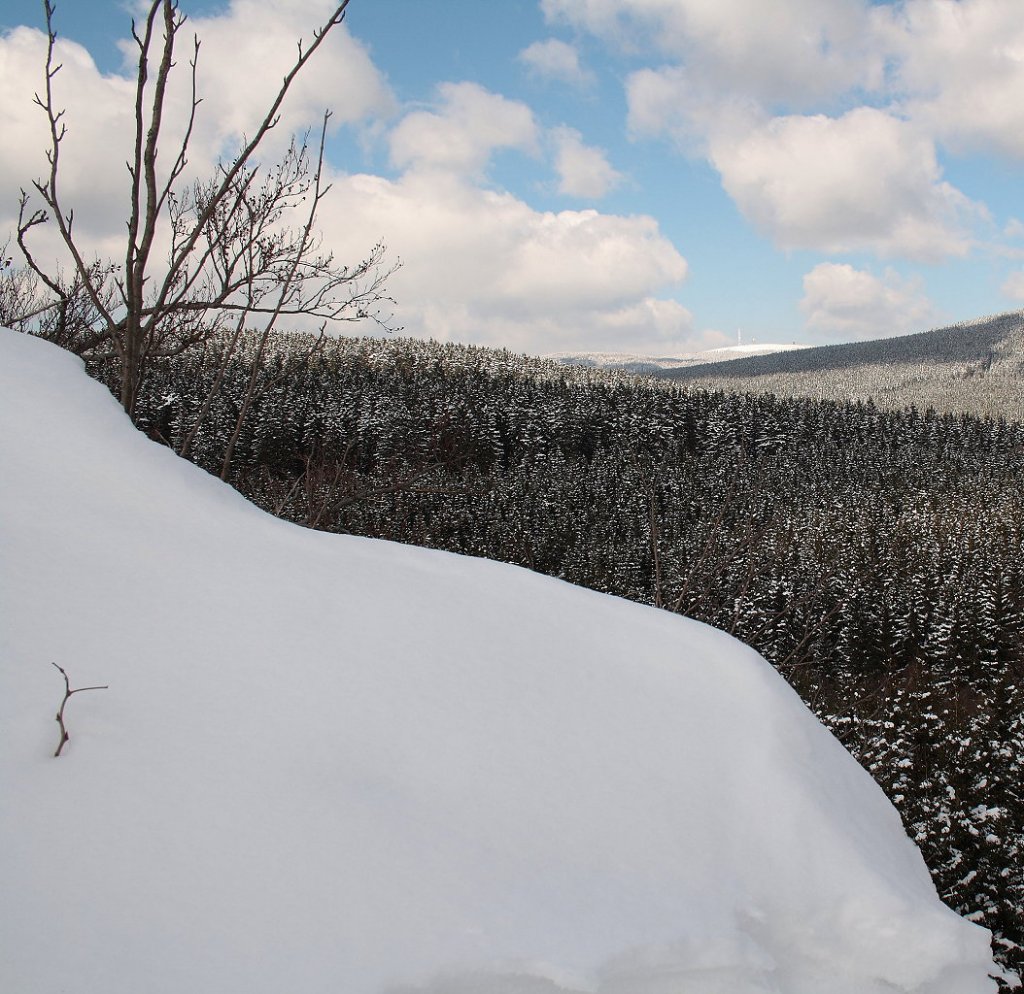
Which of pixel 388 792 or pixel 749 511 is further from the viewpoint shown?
pixel 749 511

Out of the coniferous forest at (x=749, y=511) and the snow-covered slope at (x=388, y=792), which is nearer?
the snow-covered slope at (x=388, y=792)

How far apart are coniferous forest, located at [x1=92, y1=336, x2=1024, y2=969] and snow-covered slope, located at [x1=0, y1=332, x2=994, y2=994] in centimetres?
105

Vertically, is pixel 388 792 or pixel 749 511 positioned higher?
pixel 388 792

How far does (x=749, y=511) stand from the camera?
69.9m

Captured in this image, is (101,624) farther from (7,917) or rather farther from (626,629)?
(626,629)

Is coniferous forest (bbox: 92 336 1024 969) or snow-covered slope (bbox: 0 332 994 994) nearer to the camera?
snow-covered slope (bbox: 0 332 994 994)

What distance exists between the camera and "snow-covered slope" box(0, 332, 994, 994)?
1590 mm

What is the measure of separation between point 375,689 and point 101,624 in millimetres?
821

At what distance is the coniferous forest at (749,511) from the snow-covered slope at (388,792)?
1.05m

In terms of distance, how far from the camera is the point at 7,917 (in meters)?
1.48

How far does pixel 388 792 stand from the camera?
1.96m

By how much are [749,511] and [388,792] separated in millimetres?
71456

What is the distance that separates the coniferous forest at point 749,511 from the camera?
796 cm

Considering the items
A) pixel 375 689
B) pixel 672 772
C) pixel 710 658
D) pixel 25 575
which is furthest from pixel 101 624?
A: pixel 710 658
